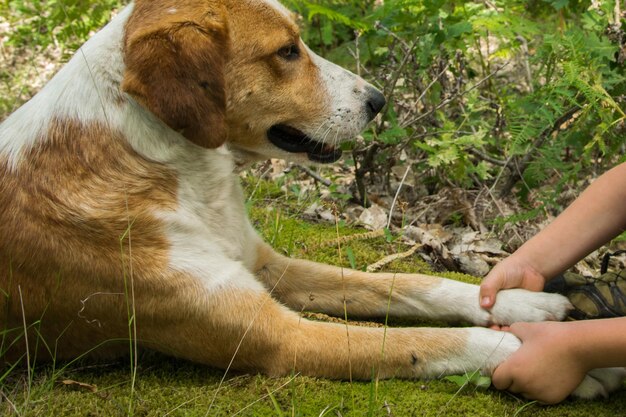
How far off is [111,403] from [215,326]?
0.44 meters

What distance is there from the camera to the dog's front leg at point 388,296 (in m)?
2.96

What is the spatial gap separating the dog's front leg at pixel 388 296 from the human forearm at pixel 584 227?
182 millimetres

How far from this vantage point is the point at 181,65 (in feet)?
8.59

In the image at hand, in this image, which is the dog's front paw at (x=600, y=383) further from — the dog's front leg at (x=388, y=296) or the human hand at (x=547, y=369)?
the dog's front leg at (x=388, y=296)

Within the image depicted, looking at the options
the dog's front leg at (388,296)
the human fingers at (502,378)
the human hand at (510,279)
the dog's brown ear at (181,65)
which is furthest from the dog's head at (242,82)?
the human fingers at (502,378)

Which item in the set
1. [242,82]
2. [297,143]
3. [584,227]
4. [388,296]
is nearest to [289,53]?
[242,82]

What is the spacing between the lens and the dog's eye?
3.06 m

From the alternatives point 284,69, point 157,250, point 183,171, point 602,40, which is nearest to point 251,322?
point 157,250

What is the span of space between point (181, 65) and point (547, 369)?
1711mm

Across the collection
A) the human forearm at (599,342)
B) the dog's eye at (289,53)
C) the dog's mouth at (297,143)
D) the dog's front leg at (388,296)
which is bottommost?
the dog's front leg at (388,296)

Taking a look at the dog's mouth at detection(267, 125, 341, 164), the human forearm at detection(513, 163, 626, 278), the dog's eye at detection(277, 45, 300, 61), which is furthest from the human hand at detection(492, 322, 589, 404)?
the dog's eye at detection(277, 45, 300, 61)

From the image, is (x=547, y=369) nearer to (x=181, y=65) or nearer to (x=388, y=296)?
(x=388, y=296)

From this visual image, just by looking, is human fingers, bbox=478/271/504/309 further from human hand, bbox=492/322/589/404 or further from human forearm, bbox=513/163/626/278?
human hand, bbox=492/322/589/404

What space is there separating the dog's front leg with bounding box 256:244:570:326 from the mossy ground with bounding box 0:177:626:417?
0.45 meters
